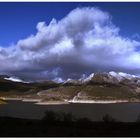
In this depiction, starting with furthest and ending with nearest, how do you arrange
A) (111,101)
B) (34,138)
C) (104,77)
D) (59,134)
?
(104,77) → (111,101) → (59,134) → (34,138)

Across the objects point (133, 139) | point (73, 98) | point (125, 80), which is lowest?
point (133, 139)

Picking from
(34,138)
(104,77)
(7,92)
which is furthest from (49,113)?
(104,77)

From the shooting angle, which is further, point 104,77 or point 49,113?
point 104,77

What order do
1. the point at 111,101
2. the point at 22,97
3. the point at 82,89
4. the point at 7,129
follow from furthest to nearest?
the point at 82,89, the point at 22,97, the point at 111,101, the point at 7,129

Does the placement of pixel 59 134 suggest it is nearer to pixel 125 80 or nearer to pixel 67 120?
pixel 67 120

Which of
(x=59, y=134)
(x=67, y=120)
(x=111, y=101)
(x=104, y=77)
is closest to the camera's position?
(x=59, y=134)

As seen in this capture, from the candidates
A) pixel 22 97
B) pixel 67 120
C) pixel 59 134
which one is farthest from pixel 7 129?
pixel 22 97

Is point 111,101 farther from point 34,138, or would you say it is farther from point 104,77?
point 34,138

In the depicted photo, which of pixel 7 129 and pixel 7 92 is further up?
pixel 7 92

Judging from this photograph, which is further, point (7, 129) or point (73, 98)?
point (73, 98)
